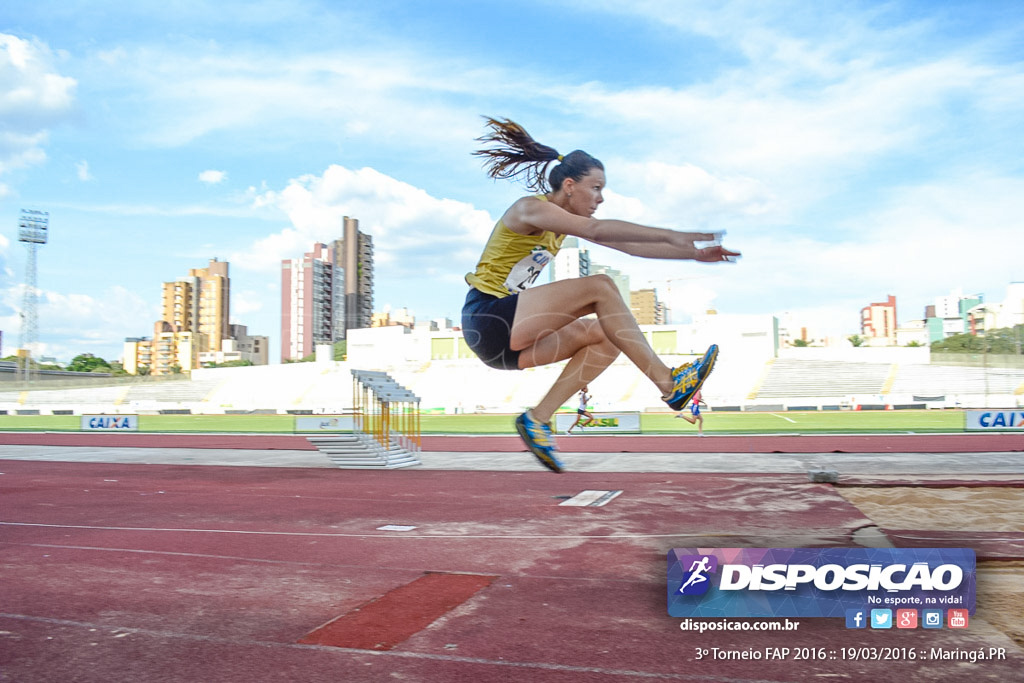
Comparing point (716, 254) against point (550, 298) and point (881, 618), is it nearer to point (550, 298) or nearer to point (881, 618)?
point (550, 298)

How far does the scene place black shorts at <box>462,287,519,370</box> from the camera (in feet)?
10.3

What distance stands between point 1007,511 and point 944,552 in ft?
18.8

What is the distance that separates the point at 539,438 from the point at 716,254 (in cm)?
146

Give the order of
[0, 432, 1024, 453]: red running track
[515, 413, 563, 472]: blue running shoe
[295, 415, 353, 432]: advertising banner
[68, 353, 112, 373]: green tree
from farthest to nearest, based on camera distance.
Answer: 1. [68, 353, 112, 373]: green tree
2. [295, 415, 353, 432]: advertising banner
3. [0, 432, 1024, 453]: red running track
4. [515, 413, 563, 472]: blue running shoe

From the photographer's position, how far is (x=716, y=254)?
2.49m

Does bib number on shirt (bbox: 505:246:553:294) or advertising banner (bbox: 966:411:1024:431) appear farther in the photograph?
advertising banner (bbox: 966:411:1024:431)

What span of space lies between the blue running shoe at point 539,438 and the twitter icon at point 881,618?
245cm

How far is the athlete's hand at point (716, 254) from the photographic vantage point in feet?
8.13

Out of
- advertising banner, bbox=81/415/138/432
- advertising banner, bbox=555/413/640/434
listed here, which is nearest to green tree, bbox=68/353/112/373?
advertising banner, bbox=81/415/138/432

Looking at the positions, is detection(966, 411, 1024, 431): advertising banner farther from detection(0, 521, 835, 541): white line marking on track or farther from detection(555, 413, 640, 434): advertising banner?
detection(0, 521, 835, 541): white line marking on track

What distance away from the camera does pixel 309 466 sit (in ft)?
59.7

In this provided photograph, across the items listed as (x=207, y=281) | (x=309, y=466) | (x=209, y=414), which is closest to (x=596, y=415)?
(x=309, y=466)

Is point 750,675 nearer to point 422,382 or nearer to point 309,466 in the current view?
point 309,466

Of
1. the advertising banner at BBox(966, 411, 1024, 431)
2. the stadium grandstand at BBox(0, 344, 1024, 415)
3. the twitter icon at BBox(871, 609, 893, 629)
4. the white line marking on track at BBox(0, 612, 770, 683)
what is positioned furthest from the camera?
the stadium grandstand at BBox(0, 344, 1024, 415)
